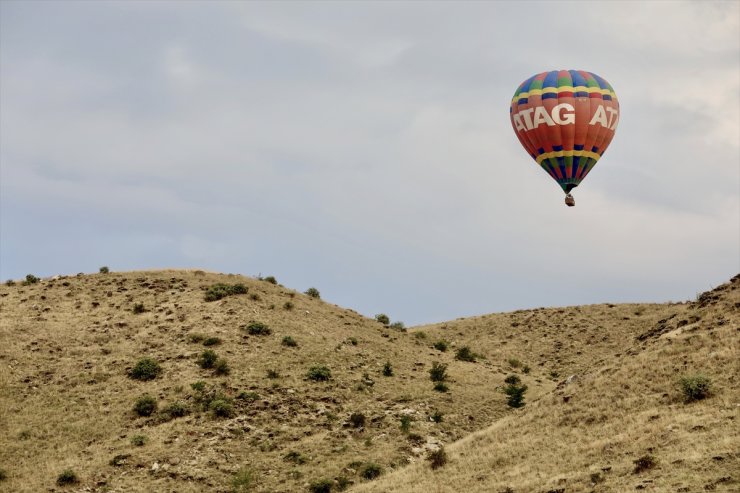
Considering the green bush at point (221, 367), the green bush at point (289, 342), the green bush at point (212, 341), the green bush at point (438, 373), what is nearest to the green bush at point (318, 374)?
the green bush at point (289, 342)

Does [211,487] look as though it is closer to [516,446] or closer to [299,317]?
[516,446]

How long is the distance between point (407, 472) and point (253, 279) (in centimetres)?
4658

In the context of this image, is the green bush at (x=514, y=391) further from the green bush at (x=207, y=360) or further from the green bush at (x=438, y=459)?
the green bush at (x=207, y=360)

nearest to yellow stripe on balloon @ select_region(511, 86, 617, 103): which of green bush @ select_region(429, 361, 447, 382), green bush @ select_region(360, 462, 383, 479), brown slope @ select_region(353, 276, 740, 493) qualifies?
brown slope @ select_region(353, 276, 740, 493)

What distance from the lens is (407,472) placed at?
49.1m

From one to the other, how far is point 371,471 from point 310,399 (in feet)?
42.5

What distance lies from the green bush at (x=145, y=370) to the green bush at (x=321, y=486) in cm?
2105

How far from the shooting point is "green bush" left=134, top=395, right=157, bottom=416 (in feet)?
200

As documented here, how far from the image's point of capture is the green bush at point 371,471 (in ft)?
169

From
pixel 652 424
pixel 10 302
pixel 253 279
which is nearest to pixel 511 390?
pixel 652 424

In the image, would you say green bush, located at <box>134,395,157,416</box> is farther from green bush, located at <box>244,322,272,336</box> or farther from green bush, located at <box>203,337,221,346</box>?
green bush, located at <box>244,322,272,336</box>

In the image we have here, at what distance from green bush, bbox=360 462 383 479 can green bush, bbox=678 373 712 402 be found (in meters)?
17.9

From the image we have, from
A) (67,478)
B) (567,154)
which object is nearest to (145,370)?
(67,478)

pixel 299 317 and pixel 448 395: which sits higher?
pixel 299 317
